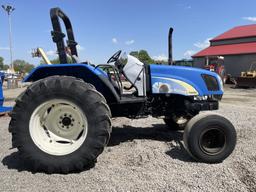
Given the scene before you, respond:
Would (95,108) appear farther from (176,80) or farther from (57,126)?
(176,80)

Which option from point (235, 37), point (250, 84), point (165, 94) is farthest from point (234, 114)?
point (235, 37)

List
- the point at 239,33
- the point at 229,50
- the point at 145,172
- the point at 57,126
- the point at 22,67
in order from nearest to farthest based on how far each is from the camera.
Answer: the point at 145,172 < the point at 57,126 < the point at 229,50 < the point at 239,33 < the point at 22,67

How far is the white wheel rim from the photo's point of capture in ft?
11.2

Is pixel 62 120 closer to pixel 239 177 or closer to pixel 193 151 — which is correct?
pixel 193 151

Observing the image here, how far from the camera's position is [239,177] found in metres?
3.11

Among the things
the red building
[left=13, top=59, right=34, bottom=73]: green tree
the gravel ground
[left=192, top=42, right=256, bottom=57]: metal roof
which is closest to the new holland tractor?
the gravel ground

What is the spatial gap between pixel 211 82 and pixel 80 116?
7.03ft

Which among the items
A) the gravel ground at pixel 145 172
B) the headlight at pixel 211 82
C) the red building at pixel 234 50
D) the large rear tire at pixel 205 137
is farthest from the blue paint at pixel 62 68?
the red building at pixel 234 50

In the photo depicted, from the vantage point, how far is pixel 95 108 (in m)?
3.29

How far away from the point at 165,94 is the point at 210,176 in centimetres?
142

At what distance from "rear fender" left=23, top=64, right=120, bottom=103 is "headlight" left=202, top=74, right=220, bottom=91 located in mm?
1410

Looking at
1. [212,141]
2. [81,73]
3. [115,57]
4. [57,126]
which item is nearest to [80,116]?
[57,126]

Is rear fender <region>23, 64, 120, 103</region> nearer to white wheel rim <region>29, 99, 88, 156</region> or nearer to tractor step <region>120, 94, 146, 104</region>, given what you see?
tractor step <region>120, 94, 146, 104</region>

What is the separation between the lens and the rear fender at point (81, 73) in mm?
3799
